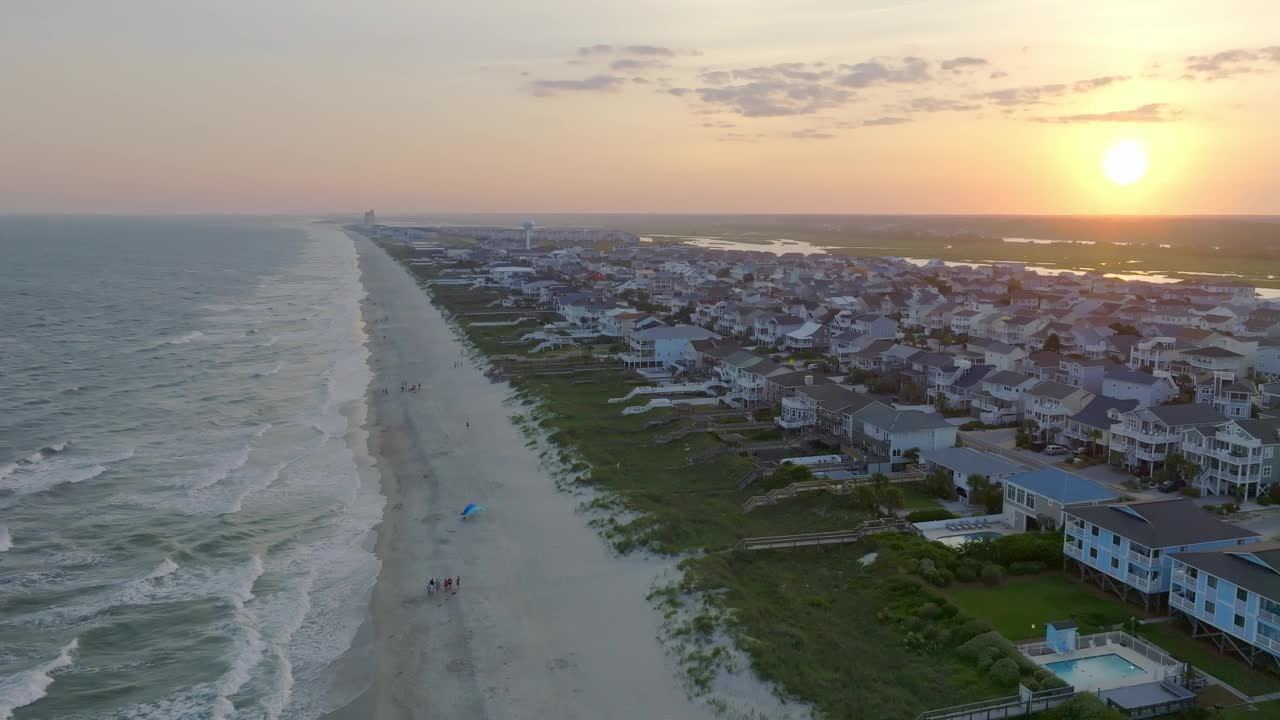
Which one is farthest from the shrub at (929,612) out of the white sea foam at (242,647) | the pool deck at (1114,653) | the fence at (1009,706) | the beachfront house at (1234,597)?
the white sea foam at (242,647)

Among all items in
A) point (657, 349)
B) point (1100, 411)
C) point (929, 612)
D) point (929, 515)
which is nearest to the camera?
point (929, 612)

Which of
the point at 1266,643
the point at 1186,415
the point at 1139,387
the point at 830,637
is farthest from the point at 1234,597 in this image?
the point at 1139,387

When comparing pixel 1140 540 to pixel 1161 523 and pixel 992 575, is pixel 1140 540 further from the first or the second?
pixel 992 575

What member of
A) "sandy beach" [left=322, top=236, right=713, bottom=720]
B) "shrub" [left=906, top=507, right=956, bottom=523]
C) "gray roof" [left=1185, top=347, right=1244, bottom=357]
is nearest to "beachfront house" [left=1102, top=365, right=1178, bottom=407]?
"gray roof" [left=1185, top=347, right=1244, bottom=357]

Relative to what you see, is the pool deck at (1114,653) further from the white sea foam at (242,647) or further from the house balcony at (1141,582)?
the white sea foam at (242,647)

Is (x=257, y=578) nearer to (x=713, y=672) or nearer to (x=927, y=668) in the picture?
(x=713, y=672)

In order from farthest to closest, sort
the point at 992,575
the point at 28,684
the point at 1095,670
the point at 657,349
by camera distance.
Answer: the point at 657,349
the point at 992,575
the point at 28,684
the point at 1095,670
